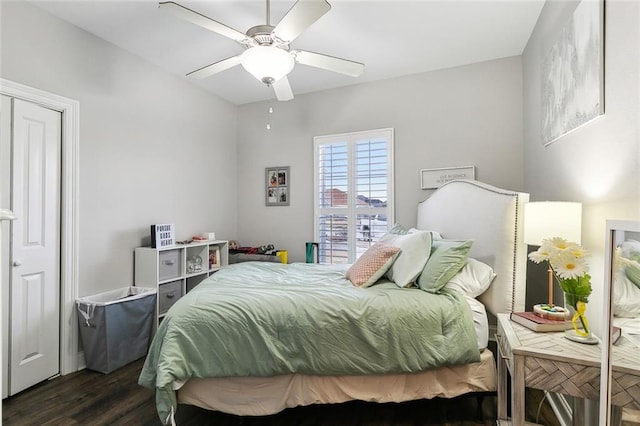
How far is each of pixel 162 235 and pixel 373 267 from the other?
207cm

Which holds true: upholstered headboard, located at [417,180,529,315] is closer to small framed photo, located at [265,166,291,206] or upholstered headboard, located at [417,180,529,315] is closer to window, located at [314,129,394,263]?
window, located at [314,129,394,263]

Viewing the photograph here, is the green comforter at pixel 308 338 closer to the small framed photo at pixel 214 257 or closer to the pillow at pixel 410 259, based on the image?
the pillow at pixel 410 259

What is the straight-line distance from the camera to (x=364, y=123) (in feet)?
12.6

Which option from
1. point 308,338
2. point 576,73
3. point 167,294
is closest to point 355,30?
point 576,73

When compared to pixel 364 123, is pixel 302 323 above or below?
below

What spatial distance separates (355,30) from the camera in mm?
2738

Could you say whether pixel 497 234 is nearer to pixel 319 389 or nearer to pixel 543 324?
pixel 543 324

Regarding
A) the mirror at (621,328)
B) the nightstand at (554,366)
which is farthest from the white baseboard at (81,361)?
the mirror at (621,328)

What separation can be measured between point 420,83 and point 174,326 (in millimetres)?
3274

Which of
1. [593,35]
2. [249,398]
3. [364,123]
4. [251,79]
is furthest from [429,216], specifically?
[251,79]

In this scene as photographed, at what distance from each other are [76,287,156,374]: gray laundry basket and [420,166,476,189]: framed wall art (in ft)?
9.63

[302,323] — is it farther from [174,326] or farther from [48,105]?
[48,105]

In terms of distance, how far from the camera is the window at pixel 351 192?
374 centimetres

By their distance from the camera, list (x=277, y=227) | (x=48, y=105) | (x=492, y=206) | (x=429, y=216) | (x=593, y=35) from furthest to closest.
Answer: (x=277, y=227)
(x=429, y=216)
(x=48, y=105)
(x=492, y=206)
(x=593, y=35)
